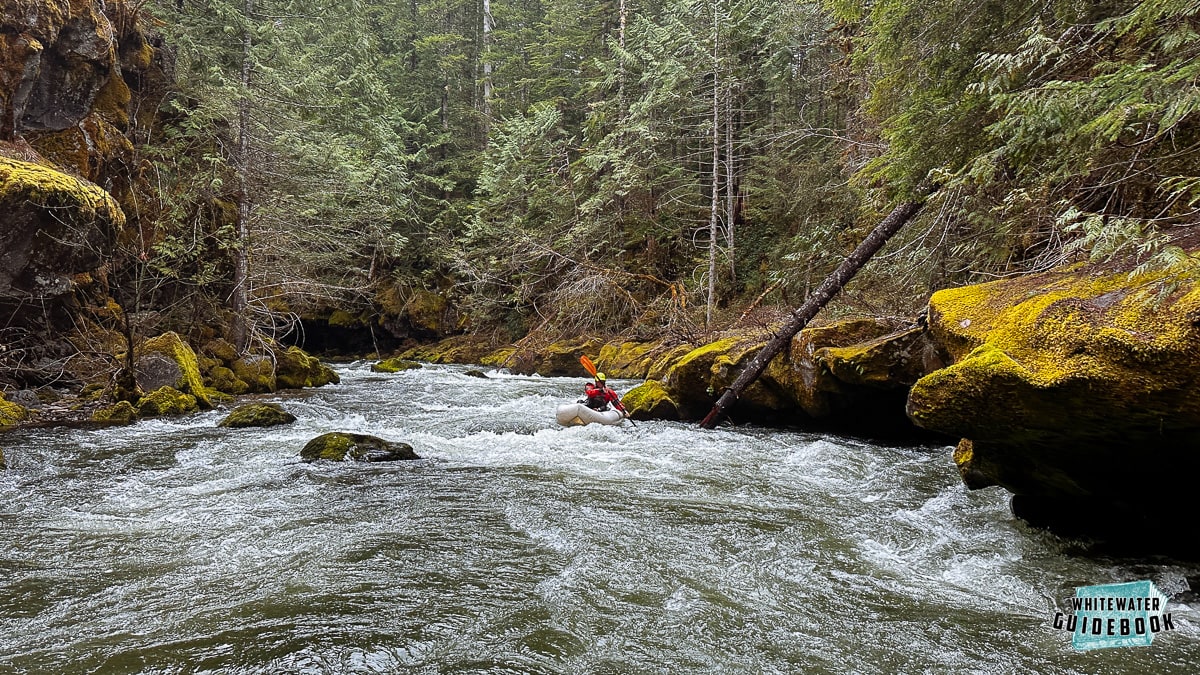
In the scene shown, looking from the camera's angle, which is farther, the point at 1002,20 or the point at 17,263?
the point at 17,263

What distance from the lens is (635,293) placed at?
73.5 ft

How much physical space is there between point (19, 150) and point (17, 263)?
8.69 feet

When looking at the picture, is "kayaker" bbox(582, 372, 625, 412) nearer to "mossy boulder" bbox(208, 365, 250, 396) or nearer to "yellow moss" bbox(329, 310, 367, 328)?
"mossy boulder" bbox(208, 365, 250, 396)

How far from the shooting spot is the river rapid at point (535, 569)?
3.24m

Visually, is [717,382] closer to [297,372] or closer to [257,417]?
[257,417]

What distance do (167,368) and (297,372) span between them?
4554mm

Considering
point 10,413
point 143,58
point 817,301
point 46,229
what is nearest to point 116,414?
point 10,413

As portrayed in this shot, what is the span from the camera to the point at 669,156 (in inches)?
944

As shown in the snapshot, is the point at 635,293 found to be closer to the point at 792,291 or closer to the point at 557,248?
the point at 557,248

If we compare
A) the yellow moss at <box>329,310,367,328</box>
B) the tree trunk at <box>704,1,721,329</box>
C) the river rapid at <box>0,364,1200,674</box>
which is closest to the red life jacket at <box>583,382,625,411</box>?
the river rapid at <box>0,364,1200,674</box>

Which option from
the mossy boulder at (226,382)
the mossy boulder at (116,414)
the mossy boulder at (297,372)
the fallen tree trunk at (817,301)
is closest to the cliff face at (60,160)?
the mossy boulder at (116,414)

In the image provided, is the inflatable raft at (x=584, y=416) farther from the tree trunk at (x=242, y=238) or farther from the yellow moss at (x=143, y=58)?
the yellow moss at (x=143, y=58)

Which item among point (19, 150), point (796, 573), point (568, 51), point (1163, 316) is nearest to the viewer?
point (1163, 316)

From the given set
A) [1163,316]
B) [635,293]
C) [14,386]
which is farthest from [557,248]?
[1163,316]
